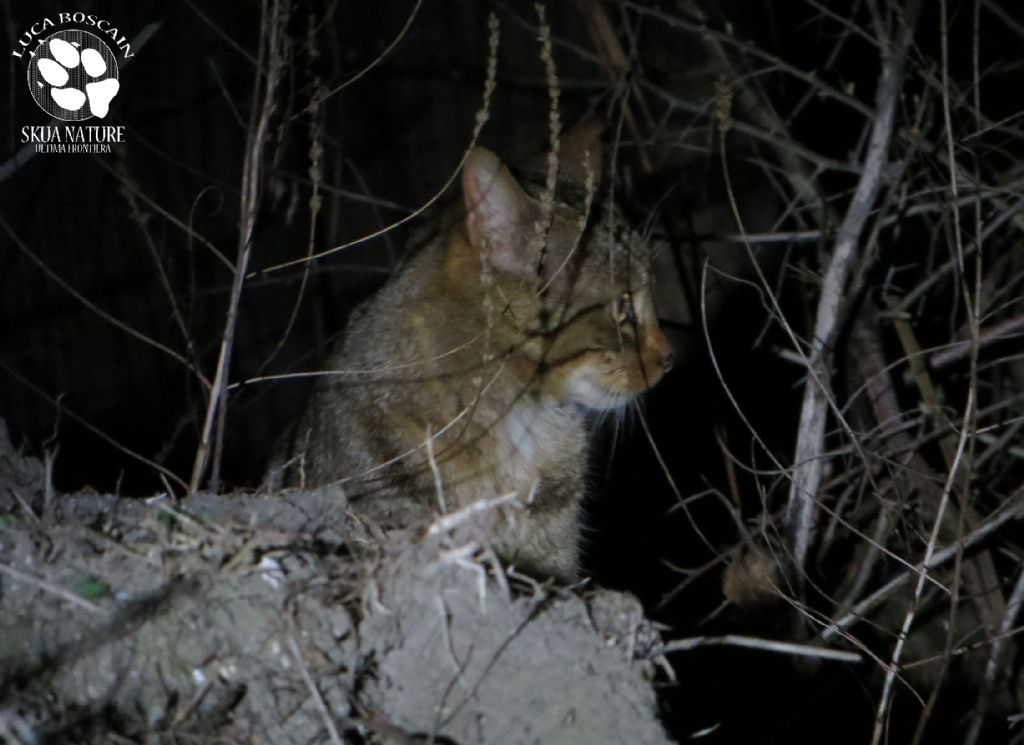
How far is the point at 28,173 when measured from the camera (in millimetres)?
4926

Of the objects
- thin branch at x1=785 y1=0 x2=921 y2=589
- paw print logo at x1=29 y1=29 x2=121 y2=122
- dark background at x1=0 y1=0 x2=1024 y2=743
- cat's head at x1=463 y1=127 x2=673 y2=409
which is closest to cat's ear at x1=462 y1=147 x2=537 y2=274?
cat's head at x1=463 y1=127 x2=673 y2=409

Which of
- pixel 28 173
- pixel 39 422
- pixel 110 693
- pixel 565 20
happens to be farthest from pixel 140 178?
pixel 110 693

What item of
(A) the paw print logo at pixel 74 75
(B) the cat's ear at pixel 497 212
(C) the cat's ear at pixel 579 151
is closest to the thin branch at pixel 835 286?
(C) the cat's ear at pixel 579 151

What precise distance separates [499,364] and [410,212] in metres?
1.74


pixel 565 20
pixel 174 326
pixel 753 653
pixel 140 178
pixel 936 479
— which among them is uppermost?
pixel 565 20

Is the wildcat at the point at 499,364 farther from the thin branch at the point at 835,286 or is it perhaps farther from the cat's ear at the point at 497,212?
the thin branch at the point at 835,286

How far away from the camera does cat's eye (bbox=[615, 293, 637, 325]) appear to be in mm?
3594

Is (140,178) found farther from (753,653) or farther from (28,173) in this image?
(753,653)

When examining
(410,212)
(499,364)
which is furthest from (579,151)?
(410,212)

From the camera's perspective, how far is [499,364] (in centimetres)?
342

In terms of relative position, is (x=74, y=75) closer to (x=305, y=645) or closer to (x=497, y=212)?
(x=497, y=212)

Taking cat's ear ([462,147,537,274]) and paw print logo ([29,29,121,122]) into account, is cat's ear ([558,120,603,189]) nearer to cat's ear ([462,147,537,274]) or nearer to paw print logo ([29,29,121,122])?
cat's ear ([462,147,537,274])

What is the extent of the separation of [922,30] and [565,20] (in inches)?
62.2

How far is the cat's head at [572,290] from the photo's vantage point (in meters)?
3.35
